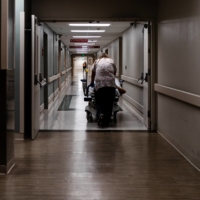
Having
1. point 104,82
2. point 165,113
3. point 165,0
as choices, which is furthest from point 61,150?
point 165,0

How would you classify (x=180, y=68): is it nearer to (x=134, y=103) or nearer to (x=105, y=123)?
(x=105, y=123)

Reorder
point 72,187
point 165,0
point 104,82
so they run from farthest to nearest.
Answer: point 104,82
point 165,0
point 72,187

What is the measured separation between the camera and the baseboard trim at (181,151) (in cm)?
440

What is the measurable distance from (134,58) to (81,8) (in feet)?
14.5

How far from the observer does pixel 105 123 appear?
753 cm

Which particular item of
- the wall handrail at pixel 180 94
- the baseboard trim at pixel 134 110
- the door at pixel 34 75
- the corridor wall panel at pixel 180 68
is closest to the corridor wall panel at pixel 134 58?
the baseboard trim at pixel 134 110

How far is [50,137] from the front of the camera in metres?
6.19

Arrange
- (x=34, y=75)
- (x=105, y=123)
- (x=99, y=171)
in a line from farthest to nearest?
(x=105, y=123), (x=34, y=75), (x=99, y=171)

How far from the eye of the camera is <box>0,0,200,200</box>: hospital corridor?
372cm

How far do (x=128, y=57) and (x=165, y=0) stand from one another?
6158 millimetres

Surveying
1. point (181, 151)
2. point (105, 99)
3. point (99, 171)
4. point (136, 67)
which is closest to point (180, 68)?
point (181, 151)

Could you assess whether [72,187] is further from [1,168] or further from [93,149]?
[93,149]

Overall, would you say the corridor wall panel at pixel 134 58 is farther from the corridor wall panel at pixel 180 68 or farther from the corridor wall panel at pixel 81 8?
the corridor wall panel at pixel 180 68

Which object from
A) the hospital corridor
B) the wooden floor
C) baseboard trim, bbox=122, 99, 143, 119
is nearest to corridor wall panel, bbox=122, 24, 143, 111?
baseboard trim, bbox=122, 99, 143, 119
